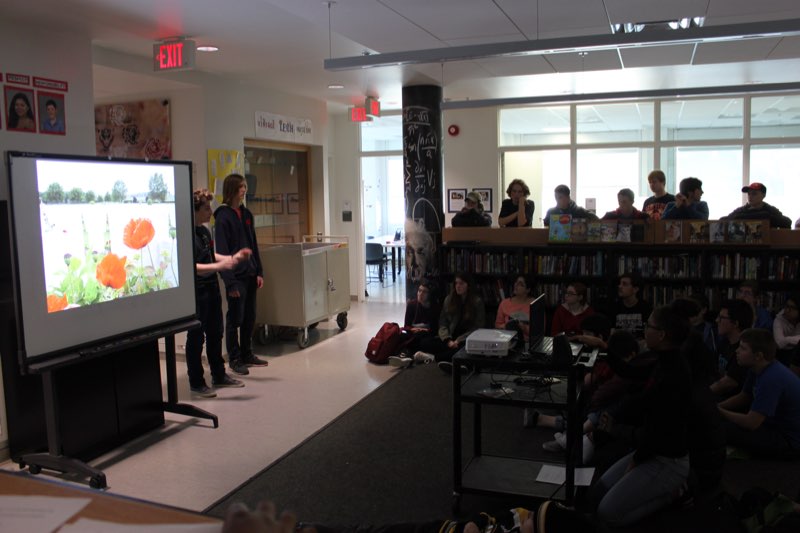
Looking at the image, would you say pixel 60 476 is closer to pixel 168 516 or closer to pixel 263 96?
pixel 168 516

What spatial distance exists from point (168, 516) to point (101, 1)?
4.39 meters

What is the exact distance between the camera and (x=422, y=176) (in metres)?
8.52

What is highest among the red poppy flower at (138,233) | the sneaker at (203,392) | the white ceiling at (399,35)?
the white ceiling at (399,35)

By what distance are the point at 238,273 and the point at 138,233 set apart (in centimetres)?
182

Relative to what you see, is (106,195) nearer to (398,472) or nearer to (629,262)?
(398,472)

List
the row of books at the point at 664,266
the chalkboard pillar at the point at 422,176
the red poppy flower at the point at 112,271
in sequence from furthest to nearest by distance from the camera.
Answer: the chalkboard pillar at the point at 422,176, the row of books at the point at 664,266, the red poppy flower at the point at 112,271

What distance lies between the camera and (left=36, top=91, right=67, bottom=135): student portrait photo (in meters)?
5.02

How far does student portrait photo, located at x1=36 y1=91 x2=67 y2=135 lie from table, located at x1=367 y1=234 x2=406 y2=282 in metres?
6.54

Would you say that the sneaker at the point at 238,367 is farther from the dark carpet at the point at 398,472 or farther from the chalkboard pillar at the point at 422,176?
the chalkboard pillar at the point at 422,176

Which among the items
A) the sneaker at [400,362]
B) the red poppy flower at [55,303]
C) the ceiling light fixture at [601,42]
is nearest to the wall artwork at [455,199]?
the sneaker at [400,362]

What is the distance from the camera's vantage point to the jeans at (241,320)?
654 centimetres

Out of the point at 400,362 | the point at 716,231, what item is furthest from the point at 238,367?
the point at 716,231

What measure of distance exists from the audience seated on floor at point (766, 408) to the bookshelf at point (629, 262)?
2.37m

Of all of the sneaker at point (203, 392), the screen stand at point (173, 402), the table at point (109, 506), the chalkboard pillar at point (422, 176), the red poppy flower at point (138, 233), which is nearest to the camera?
the table at point (109, 506)
